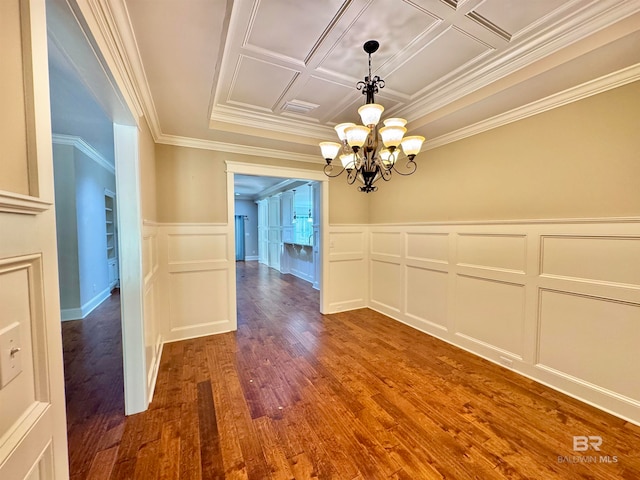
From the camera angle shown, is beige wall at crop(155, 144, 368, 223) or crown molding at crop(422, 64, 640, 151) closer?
crown molding at crop(422, 64, 640, 151)

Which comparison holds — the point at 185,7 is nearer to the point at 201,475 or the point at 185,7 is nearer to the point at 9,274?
the point at 9,274

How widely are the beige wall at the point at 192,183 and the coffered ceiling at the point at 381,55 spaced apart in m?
0.34

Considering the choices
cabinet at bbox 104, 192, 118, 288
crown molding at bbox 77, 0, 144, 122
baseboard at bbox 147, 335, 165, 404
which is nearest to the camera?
crown molding at bbox 77, 0, 144, 122

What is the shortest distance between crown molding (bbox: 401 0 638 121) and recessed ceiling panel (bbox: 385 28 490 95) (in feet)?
0.51

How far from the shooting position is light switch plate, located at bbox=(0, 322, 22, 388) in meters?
0.58

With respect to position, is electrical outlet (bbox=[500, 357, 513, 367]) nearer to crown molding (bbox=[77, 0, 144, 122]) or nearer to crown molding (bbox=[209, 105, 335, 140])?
crown molding (bbox=[209, 105, 335, 140])

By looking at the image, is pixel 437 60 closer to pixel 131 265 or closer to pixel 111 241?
pixel 131 265

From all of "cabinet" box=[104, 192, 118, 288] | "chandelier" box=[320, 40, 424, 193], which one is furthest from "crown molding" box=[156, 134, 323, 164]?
"cabinet" box=[104, 192, 118, 288]

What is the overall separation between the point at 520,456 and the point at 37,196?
2526mm

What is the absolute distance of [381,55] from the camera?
2.10 metres

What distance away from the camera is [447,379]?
2.40 m

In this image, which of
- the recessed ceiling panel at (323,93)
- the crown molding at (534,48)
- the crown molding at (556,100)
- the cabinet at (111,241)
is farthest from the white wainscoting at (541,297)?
the cabinet at (111,241)

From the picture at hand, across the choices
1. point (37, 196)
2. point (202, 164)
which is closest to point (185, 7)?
point (37, 196)

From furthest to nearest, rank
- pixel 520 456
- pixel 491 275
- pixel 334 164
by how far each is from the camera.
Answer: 1. pixel 334 164
2. pixel 491 275
3. pixel 520 456
